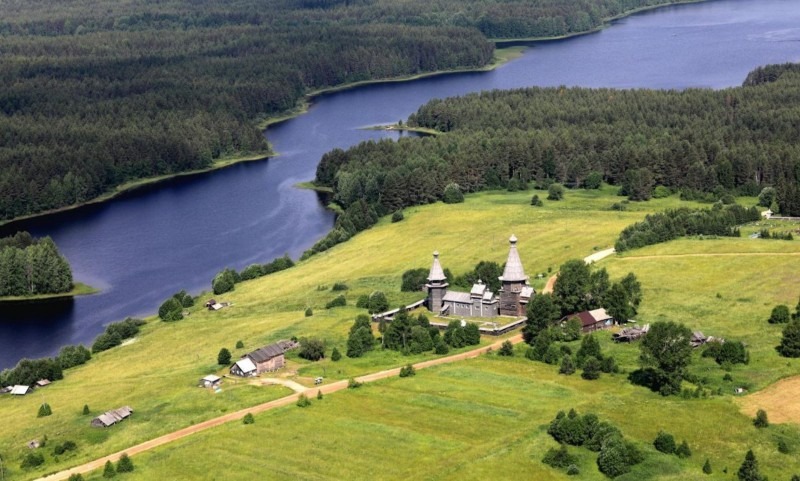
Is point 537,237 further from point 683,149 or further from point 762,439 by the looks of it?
point 762,439

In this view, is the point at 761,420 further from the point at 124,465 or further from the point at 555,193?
the point at 555,193

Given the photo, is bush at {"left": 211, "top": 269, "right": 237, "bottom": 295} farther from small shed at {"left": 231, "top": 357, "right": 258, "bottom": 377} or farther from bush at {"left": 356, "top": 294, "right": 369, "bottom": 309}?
small shed at {"left": 231, "top": 357, "right": 258, "bottom": 377}

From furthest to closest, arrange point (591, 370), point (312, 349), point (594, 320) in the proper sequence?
point (594, 320), point (312, 349), point (591, 370)

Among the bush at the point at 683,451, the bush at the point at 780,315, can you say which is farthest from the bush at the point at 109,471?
the bush at the point at 780,315

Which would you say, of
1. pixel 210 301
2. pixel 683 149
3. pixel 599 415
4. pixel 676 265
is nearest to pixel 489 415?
pixel 599 415

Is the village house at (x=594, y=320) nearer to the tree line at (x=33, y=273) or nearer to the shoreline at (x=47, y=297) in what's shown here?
the shoreline at (x=47, y=297)

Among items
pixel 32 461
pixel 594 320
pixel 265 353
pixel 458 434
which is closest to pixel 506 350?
pixel 594 320
